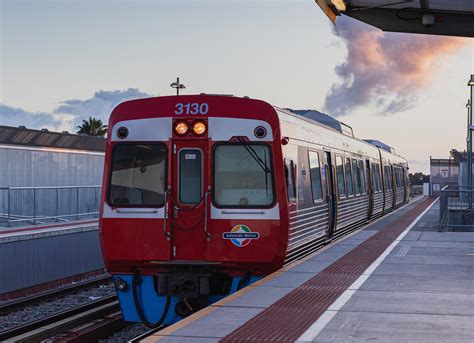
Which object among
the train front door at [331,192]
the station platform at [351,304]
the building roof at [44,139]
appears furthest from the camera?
the building roof at [44,139]

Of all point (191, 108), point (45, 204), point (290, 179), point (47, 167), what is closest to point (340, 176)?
point (290, 179)

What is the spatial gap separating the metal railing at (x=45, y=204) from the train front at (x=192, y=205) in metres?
9.99

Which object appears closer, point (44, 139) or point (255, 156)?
point (255, 156)

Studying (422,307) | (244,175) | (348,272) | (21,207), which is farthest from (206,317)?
(21,207)

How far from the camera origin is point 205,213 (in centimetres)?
1133

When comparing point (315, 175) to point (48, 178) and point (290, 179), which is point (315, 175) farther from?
point (48, 178)

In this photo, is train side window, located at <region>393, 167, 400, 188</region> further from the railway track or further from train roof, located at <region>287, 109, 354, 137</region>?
the railway track

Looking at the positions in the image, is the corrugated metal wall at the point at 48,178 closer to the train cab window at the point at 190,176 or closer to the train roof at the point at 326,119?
the train roof at the point at 326,119

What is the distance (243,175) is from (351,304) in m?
2.91

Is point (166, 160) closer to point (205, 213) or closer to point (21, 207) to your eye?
point (205, 213)

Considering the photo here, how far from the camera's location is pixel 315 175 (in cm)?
1471

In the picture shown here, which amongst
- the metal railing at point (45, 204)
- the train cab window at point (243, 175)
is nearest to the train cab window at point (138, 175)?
the train cab window at point (243, 175)

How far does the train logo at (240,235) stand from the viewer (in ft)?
37.3

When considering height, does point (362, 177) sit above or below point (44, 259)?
above
